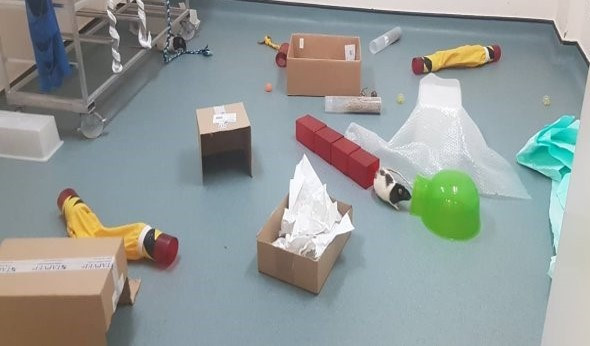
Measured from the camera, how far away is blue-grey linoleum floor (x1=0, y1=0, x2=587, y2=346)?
78.1 inches

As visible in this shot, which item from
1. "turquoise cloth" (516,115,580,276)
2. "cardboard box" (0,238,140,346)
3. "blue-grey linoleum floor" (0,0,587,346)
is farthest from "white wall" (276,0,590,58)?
"cardboard box" (0,238,140,346)

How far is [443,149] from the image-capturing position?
8.52 feet

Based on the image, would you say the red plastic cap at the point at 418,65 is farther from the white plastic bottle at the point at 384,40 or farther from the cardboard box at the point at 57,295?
the cardboard box at the point at 57,295

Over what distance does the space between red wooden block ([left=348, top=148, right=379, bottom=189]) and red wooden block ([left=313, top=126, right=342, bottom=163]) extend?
5.4 inches

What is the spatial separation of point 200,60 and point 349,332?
216 centimetres

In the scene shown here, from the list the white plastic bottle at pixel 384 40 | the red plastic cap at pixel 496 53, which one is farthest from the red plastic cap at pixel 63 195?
the red plastic cap at pixel 496 53

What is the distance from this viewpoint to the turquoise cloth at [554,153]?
256cm

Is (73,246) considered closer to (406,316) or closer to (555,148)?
(406,316)

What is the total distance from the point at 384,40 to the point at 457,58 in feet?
1.57

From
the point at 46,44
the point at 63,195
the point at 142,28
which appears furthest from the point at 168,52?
the point at 63,195

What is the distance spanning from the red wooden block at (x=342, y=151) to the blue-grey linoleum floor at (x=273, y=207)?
0.05 meters

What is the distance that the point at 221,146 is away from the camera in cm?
272

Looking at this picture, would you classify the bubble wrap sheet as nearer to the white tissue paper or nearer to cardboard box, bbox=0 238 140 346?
the white tissue paper

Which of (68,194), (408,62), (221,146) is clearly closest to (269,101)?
(221,146)
